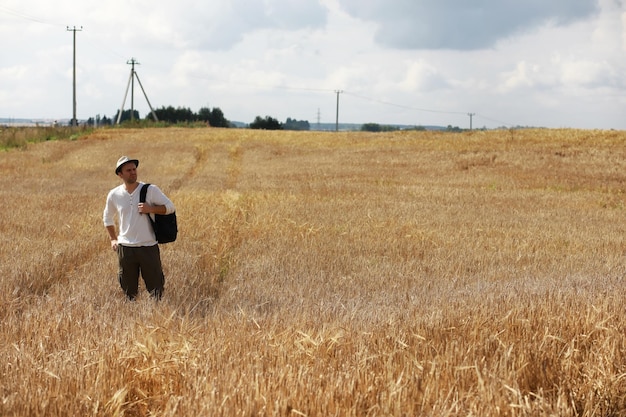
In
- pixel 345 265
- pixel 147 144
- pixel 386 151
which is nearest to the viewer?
pixel 345 265

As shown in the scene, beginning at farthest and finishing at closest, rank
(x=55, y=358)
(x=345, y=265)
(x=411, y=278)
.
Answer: (x=345, y=265) → (x=411, y=278) → (x=55, y=358)

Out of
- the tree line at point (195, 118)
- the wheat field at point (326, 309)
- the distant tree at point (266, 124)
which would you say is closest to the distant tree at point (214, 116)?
the tree line at point (195, 118)

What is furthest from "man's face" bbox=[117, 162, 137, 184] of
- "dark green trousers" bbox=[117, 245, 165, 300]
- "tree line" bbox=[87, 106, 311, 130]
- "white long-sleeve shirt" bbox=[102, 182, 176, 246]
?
"tree line" bbox=[87, 106, 311, 130]

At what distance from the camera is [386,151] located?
4250cm

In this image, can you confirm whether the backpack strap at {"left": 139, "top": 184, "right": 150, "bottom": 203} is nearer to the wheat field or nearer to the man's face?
the man's face

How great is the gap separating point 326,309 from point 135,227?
2427mm

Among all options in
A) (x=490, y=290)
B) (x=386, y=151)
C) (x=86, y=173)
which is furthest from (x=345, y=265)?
(x=386, y=151)

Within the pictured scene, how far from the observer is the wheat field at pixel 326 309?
4254 mm

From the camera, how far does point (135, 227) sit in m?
7.68

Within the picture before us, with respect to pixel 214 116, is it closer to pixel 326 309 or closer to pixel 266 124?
pixel 266 124

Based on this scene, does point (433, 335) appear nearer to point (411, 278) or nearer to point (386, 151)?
point (411, 278)

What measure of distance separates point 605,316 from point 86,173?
2849cm

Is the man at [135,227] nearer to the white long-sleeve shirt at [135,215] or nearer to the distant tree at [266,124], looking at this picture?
the white long-sleeve shirt at [135,215]

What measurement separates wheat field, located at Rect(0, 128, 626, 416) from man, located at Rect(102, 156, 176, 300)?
14.5 inches
